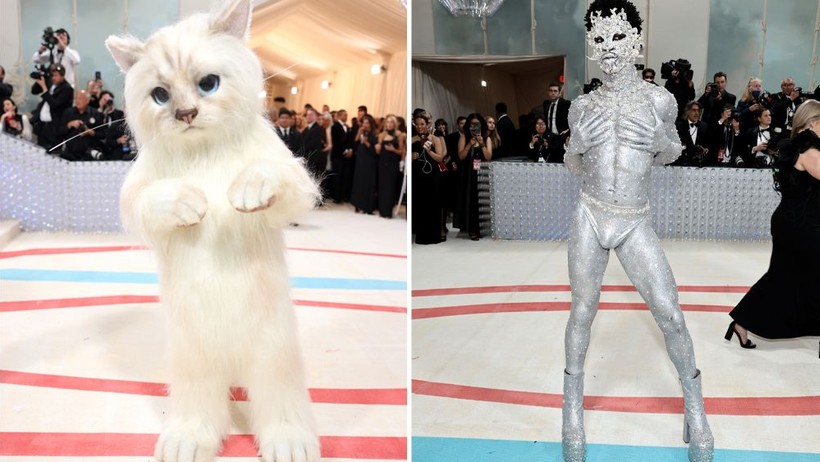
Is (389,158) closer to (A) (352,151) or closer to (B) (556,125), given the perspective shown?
(A) (352,151)

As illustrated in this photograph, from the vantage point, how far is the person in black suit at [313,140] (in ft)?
9.05

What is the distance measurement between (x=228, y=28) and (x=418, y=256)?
4.85 m

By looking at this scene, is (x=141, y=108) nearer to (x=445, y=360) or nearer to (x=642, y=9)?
(x=445, y=360)

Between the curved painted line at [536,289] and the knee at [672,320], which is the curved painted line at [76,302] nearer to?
the knee at [672,320]

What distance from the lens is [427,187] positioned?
708 centimetres

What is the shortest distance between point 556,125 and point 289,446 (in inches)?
237

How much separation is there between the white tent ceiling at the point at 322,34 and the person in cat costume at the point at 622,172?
644 millimetres

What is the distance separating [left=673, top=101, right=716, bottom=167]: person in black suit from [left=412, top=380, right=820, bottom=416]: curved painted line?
434 centimetres

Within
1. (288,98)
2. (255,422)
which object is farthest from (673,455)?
(288,98)

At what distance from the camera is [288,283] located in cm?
209

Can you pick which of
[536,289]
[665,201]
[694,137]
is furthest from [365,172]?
[694,137]

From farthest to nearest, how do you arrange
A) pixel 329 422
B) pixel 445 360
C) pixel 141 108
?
pixel 445 360
pixel 329 422
pixel 141 108

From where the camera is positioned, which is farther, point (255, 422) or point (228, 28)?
point (255, 422)

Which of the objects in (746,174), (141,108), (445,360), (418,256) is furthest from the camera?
(746,174)
